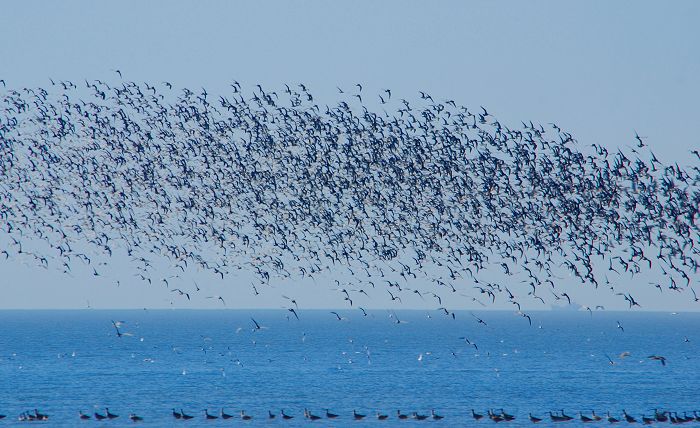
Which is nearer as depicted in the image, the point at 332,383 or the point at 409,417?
the point at 409,417

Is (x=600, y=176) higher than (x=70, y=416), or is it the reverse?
(x=600, y=176)

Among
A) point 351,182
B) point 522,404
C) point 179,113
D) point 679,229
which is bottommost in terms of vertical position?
point 522,404

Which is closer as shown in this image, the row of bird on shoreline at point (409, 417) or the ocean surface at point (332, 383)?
the row of bird on shoreline at point (409, 417)

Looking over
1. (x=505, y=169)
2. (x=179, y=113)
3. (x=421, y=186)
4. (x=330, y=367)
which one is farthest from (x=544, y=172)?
(x=330, y=367)

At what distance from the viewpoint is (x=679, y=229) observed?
1763 inches

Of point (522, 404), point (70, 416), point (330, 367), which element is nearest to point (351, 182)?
point (70, 416)

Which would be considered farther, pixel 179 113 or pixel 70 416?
pixel 70 416

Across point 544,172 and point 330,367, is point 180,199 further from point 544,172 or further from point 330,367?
point 330,367

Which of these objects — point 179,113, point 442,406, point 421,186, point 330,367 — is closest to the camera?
point 179,113

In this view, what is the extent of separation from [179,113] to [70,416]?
40572mm

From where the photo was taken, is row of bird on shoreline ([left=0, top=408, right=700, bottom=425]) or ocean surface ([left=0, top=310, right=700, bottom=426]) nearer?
row of bird on shoreline ([left=0, top=408, right=700, bottom=425])

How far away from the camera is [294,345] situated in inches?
7372

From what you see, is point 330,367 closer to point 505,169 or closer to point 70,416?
point 70,416

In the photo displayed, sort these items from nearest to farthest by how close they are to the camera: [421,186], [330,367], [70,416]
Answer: [421,186]
[70,416]
[330,367]
